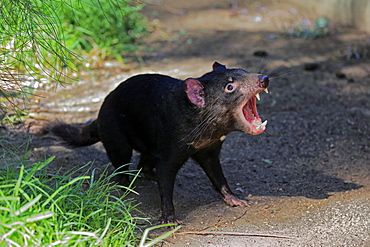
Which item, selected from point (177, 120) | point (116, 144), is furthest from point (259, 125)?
point (116, 144)

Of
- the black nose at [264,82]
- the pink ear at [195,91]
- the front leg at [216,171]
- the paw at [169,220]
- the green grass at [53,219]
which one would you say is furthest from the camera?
the front leg at [216,171]

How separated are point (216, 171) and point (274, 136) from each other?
1.58m

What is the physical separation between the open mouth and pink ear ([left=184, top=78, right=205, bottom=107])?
311 mm

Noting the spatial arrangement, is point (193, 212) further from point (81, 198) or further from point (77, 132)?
point (77, 132)

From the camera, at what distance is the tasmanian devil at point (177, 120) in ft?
11.2

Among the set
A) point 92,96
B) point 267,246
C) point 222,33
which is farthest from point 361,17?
point 267,246

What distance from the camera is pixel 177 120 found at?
3635 mm

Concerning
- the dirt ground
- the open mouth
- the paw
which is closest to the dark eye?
the open mouth

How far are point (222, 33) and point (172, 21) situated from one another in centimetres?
122

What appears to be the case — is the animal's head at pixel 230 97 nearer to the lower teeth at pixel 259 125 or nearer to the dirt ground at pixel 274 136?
the lower teeth at pixel 259 125

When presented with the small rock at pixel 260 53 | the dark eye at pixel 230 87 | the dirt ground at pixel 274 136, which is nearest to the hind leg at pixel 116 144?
the dirt ground at pixel 274 136

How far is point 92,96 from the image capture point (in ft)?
20.2

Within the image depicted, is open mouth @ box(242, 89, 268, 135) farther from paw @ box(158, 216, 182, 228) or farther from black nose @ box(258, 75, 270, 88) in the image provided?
paw @ box(158, 216, 182, 228)

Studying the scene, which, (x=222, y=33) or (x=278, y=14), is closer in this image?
(x=222, y=33)
